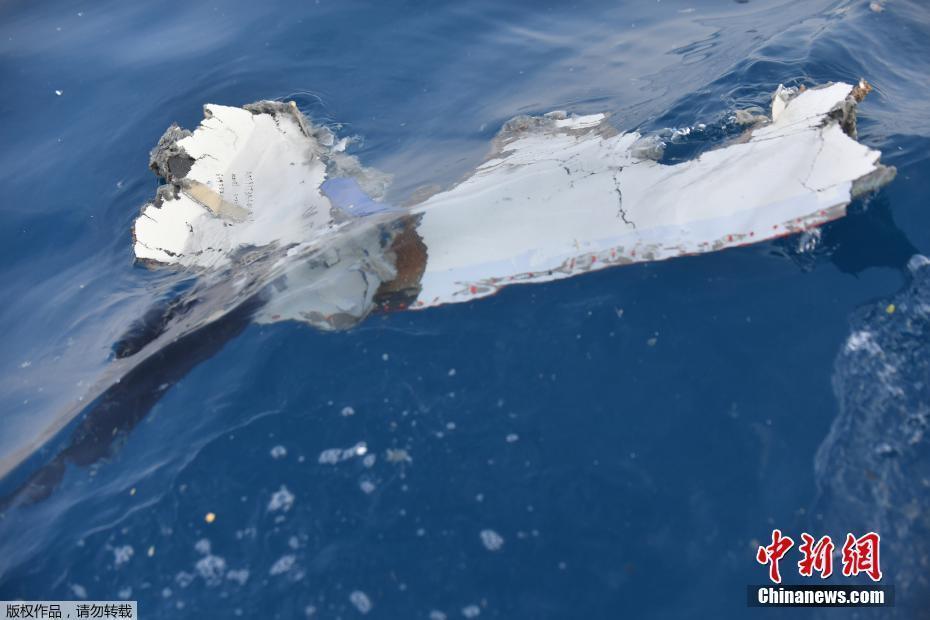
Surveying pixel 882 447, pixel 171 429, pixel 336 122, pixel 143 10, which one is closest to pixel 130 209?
pixel 336 122

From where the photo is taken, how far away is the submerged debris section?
4.20 m

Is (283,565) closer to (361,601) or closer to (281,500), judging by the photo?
(281,500)

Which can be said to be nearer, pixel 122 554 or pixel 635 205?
pixel 122 554

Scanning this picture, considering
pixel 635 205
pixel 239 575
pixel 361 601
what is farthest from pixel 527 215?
pixel 239 575

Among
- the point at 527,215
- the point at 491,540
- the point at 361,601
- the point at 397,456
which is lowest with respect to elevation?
the point at 361,601

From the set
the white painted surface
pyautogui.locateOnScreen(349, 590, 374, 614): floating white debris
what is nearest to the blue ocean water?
pyautogui.locateOnScreen(349, 590, 374, 614): floating white debris

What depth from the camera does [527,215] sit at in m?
4.58

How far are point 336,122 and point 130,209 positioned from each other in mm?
2049

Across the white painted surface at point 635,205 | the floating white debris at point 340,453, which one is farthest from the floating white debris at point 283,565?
the white painted surface at point 635,205

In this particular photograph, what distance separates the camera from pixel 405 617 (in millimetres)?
3301

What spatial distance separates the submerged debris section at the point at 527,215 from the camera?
420 centimetres

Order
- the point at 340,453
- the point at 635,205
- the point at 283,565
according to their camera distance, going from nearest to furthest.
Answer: the point at 283,565, the point at 340,453, the point at 635,205

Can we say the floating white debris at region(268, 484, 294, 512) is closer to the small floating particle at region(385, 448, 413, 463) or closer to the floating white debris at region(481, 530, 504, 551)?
the small floating particle at region(385, 448, 413, 463)

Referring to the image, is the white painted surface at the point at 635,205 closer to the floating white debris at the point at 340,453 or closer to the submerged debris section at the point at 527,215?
the submerged debris section at the point at 527,215
